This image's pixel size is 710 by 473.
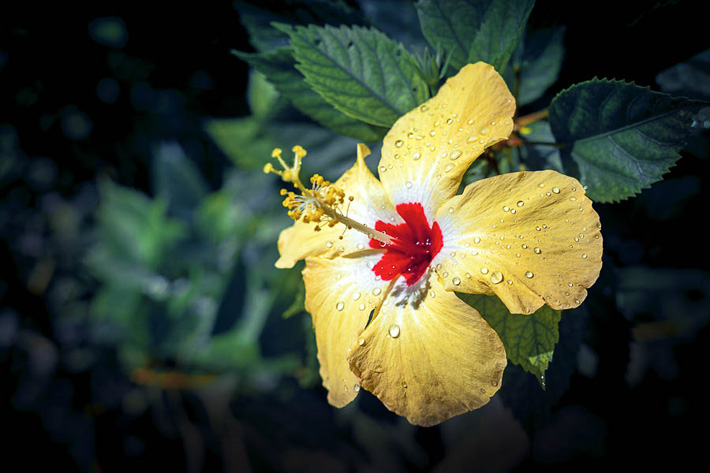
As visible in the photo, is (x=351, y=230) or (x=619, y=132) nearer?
(x=619, y=132)

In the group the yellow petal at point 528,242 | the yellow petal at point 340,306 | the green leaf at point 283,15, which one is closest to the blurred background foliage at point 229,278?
the green leaf at point 283,15

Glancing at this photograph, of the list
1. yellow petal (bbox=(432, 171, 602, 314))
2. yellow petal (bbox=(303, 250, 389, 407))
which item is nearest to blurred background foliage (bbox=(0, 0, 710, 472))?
yellow petal (bbox=(303, 250, 389, 407))

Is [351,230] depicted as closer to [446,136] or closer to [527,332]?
[446,136]

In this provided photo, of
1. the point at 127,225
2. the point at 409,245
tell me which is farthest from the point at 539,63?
the point at 127,225

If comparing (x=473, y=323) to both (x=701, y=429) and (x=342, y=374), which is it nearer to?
(x=342, y=374)

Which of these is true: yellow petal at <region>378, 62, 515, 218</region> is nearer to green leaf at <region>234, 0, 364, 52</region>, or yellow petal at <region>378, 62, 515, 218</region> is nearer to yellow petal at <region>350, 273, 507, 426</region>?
yellow petal at <region>350, 273, 507, 426</region>

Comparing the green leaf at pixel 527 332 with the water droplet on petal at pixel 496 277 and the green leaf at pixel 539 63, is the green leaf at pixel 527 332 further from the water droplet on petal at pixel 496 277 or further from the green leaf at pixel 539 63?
the green leaf at pixel 539 63
